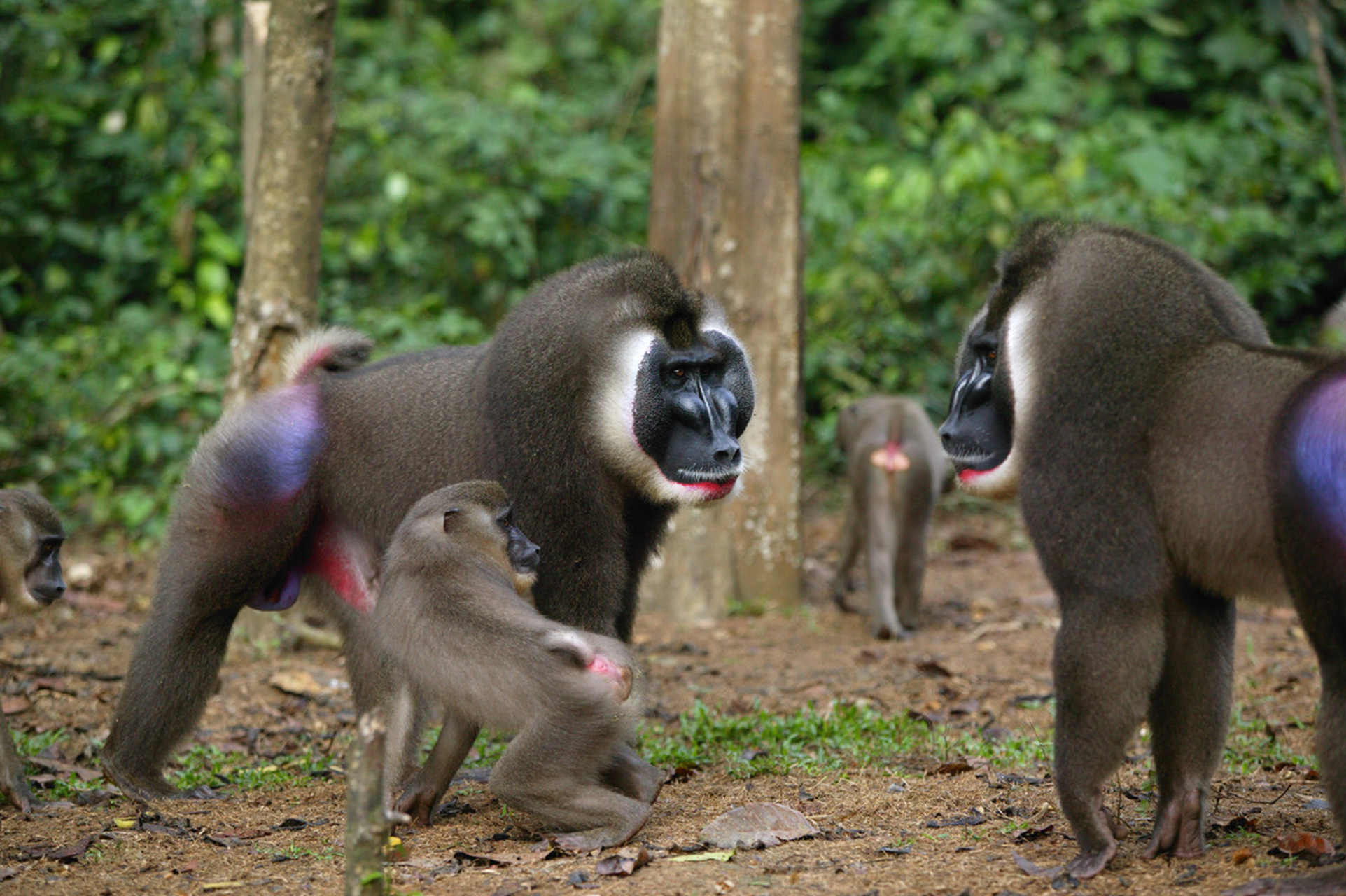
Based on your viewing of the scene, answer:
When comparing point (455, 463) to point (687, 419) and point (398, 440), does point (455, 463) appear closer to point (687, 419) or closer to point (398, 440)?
point (398, 440)

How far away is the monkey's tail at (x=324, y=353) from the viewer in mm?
4555

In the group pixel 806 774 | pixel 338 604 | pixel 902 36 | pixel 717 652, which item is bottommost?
pixel 717 652

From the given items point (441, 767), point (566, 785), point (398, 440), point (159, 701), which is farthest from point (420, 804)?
point (398, 440)

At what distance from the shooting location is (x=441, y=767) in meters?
3.87

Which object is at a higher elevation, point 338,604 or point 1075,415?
point 1075,415

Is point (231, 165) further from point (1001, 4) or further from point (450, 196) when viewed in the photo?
point (1001, 4)

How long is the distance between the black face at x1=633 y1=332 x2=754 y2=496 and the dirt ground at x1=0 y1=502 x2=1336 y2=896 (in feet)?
3.24

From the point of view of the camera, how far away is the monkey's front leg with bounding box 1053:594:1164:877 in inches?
118

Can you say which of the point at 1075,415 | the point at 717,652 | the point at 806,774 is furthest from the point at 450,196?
the point at 1075,415

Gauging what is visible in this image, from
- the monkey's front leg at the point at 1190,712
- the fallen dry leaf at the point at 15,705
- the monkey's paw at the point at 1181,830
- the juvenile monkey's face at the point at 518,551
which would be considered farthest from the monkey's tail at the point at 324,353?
the monkey's paw at the point at 1181,830

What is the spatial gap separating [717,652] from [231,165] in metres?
6.07

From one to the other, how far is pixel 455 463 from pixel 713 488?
847mm

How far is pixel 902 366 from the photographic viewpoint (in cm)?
992

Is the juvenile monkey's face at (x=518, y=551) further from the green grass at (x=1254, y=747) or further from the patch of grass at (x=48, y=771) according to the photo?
the green grass at (x=1254, y=747)
